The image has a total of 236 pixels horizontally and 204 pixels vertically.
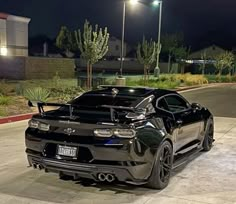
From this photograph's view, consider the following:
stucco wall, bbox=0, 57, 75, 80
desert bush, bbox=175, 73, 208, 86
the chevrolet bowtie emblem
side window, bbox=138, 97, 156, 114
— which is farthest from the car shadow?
desert bush, bbox=175, 73, 208, 86

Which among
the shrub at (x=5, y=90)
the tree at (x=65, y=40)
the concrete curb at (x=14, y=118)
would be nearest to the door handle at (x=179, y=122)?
the concrete curb at (x=14, y=118)

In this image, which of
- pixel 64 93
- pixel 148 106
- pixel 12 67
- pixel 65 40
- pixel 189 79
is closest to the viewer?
pixel 148 106

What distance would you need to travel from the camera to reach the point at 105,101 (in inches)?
262

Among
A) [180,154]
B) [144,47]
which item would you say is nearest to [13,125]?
[180,154]

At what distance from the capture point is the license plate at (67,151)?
5465mm

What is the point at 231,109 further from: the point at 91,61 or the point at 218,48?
the point at 218,48

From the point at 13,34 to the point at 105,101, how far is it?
87.7 ft

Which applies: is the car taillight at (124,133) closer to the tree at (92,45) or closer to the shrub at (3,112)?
the shrub at (3,112)

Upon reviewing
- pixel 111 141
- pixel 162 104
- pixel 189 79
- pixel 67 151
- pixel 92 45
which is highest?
pixel 92 45

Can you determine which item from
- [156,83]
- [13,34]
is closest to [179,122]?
[156,83]

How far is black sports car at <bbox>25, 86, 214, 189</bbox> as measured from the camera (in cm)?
534

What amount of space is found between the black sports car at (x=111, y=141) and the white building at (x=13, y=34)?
25.9 m

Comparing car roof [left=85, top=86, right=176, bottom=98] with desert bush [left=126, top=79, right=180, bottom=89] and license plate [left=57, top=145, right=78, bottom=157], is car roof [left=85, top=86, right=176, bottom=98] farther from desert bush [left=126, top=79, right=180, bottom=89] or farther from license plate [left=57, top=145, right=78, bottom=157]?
desert bush [left=126, top=79, right=180, bottom=89]

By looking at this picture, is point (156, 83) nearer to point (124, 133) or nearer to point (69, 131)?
point (69, 131)
